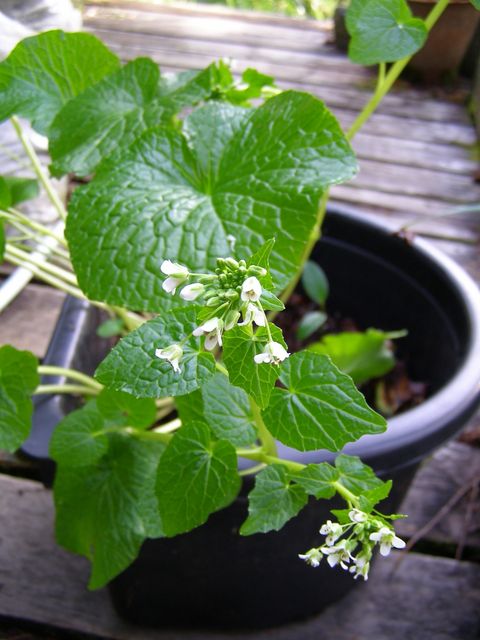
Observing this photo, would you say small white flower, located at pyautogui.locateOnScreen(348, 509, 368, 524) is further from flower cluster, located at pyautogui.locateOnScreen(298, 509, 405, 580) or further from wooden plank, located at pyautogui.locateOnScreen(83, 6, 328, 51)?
wooden plank, located at pyautogui.locateOnScreen(83, 6, 328, 51)

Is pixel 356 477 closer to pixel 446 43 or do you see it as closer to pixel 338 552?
pixel 338 552

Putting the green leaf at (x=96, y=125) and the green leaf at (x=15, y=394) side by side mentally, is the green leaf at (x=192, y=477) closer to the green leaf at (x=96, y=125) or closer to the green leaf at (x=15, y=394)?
the green leaf at (x=15, y=394)

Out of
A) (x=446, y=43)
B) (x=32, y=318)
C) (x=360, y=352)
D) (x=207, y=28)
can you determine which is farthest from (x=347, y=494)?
(x=207, y=28)

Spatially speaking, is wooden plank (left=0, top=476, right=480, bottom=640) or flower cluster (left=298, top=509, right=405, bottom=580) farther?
wooden plank (left=0, top=476, right=480, bottom=640)

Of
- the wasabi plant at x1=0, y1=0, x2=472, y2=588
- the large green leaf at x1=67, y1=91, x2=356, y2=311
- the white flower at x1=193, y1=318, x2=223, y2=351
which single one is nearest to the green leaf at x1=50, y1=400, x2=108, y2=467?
the wasabi plant at x1=0, y1=0, x2=472, y2=588

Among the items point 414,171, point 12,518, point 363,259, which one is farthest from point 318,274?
point 414,171

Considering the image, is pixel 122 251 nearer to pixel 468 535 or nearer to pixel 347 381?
pixel 347 381

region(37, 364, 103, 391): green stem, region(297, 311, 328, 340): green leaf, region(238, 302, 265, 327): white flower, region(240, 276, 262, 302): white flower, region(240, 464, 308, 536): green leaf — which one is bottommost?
region(297, 311, 328, 340): green leaf

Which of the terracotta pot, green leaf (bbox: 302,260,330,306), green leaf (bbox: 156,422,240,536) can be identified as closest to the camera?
green leaf (bbox: 156,422,240,536)
